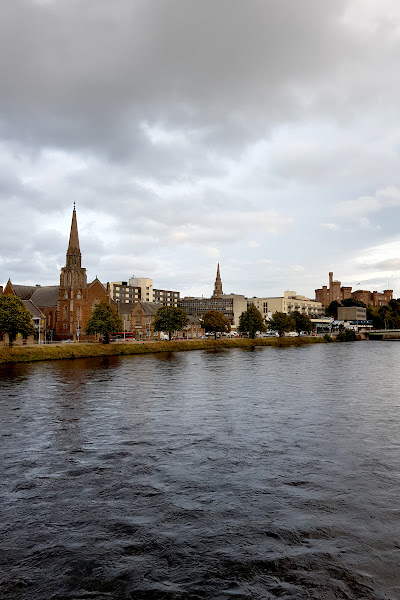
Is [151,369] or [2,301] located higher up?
[2,301]

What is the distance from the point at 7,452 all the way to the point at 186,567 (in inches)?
656

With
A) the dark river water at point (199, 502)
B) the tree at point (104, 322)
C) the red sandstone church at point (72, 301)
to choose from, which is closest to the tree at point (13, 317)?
the tree at point (104, 322)

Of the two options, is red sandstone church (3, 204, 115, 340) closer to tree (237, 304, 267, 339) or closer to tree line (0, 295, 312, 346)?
tree line (0, 295, 312, 346)

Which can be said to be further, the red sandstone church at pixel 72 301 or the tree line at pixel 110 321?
the red sandstone church at pixel 72 301

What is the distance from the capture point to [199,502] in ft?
65.2

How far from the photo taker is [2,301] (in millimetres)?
A: 98750

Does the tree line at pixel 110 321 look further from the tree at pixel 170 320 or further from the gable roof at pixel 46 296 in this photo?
the gable roof at pixel 46 296

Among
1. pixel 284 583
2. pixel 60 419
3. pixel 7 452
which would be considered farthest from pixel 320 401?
pixel 284 583

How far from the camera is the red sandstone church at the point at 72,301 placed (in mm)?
164125

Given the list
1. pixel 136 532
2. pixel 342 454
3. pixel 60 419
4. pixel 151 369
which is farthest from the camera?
pixel 151 369

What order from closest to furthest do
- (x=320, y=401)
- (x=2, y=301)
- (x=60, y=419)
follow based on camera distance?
(x=60, y=419) → (x=320, y=401) → (x=2, y=301)

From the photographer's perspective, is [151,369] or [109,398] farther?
[151,369]

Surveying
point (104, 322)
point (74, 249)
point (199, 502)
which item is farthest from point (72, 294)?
point (199, 502)

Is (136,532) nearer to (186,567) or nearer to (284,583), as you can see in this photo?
(186,567)
